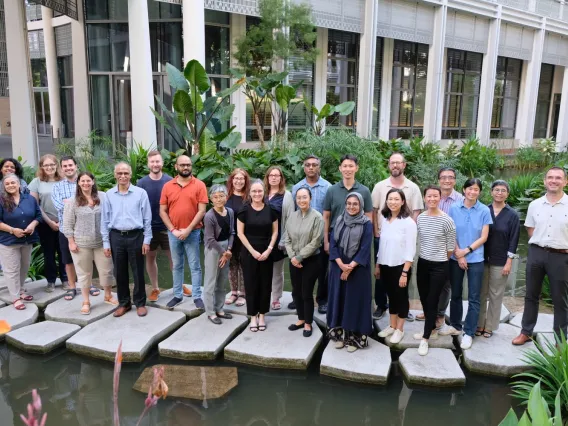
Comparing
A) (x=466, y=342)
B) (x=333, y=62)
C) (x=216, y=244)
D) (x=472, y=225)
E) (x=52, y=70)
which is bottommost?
(x=466, y=342)

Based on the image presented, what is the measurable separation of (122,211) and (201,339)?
5.09 ft

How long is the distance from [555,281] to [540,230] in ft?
1.53

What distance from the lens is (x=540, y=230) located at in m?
4.33

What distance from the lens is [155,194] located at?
557 centimetres

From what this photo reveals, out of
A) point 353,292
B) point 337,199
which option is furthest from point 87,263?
point 353,292

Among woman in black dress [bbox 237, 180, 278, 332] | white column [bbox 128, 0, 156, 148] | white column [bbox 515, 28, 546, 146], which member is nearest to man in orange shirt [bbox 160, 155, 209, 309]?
woman in black dress [bbox 237, 180, 278, 332]

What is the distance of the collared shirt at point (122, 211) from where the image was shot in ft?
16.6

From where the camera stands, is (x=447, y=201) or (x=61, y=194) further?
(x=61, y=194)

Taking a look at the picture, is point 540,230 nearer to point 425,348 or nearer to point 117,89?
point 425,348

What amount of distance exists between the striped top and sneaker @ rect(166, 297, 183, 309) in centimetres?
282

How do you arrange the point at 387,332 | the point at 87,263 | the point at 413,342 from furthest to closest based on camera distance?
the point at 87,263
the point at 387,332
the point at 413,342

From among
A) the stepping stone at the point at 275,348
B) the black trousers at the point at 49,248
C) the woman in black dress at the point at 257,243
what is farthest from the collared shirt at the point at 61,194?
the stepping stone at the point at 275,348

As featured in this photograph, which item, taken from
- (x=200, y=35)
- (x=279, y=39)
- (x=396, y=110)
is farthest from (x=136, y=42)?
(x=396, y=110)

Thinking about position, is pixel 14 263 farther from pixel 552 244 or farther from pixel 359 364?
pixel 552 244
